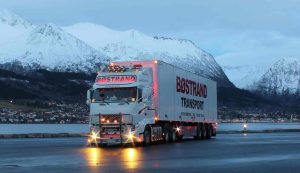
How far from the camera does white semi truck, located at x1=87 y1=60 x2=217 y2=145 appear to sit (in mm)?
36375

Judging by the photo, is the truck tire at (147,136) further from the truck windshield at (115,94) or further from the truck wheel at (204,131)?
the truck wheel at (204,131)

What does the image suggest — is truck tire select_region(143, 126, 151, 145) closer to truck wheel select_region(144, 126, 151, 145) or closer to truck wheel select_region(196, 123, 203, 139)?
truck wheel select_region(144, 126, 151, 145)

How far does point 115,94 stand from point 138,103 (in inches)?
52.6

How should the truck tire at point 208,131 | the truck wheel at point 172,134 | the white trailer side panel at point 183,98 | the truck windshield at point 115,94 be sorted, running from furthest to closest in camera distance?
the truck tire at point 208,131 → the truck wheel at point 172,134 → the white trailer side panel at point 183,98 → the truck windshield at point 115,94

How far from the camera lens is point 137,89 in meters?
37.2

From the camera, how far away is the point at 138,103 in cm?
3703

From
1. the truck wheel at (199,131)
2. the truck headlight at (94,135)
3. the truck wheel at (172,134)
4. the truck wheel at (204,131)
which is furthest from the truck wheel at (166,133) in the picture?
the truck wheel at (204,131)

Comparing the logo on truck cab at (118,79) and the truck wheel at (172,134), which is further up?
the logo on truck cab at (118,79)

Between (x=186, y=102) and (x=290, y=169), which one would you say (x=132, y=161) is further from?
(x=186, y=102)

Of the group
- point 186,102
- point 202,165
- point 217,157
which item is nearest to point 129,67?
point 186,102

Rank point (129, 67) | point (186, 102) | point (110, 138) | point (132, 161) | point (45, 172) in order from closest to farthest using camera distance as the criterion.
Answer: point (45, 172)
point (132, 161)
point (110, 138)
point (129, 67)
point (186, 102)

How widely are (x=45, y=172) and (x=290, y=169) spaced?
7310mm

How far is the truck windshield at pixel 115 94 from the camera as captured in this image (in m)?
36.9

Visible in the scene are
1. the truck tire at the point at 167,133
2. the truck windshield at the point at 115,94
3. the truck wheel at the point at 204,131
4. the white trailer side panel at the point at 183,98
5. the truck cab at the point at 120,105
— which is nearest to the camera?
the truck cab at the point at 120,105
